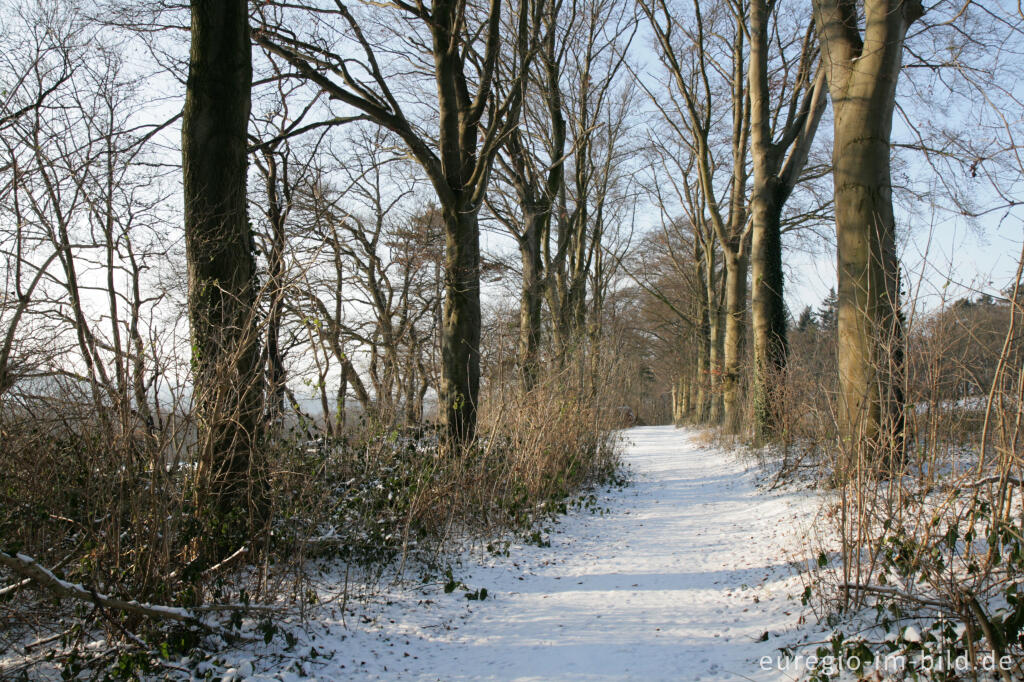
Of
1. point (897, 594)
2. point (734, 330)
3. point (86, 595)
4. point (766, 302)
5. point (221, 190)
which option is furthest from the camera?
point (734, 330)

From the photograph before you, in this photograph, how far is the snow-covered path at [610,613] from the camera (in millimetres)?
3232

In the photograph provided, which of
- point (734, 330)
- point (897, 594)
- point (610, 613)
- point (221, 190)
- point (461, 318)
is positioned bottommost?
point (610, 613)

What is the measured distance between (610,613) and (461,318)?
4.37m

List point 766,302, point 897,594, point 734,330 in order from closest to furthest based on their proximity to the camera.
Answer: point 897,594, point 766,302, point 734,330

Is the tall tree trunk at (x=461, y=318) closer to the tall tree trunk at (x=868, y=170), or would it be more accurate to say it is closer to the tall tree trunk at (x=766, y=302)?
the tall tree trunk at (x=868, y=170)

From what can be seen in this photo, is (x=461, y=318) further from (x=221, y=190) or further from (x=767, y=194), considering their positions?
(x=767, y=194)

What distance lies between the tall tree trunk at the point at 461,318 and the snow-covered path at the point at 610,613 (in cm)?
216

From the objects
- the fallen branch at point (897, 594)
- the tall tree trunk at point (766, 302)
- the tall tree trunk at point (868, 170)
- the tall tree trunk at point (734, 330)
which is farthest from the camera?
the tall tree trunk at point (734, 330)

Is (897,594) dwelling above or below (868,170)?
below

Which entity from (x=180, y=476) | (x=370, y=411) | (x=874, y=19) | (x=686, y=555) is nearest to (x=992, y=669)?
(x=686, y=555)

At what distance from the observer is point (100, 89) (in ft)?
37.9

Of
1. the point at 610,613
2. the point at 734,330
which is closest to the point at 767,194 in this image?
the point at 734,330

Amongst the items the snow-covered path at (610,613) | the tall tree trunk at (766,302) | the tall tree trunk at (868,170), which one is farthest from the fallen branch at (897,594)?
the tall tree trunk at (766,302)

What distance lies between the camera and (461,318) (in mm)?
7598
